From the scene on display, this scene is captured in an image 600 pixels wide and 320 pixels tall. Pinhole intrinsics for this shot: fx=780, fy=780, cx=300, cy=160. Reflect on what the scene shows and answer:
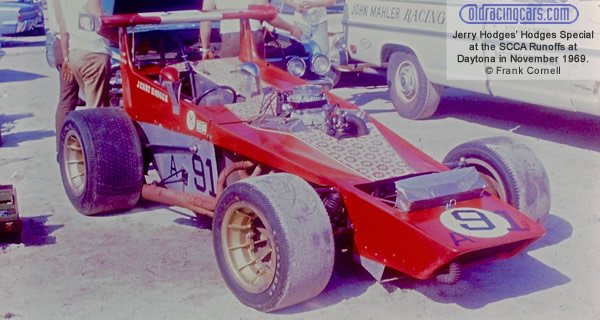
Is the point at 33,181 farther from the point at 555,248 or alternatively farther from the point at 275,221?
the point at 555,248

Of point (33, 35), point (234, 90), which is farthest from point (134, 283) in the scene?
point (33, 35)

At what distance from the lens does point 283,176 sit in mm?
4234

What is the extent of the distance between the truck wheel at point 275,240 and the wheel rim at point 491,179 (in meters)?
1.33

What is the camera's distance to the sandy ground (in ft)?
14.2

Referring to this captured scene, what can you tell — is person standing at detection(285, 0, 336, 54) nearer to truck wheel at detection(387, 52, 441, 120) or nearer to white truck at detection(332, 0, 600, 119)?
white truck at detection(332, 0, 600, 119)

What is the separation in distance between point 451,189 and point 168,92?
7.25ft

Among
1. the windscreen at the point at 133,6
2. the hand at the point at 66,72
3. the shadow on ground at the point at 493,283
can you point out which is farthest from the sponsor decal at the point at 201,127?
the windscreen at the point at 133,6

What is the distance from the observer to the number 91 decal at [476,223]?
3986mm

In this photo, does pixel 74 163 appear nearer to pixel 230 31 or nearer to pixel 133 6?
pixel 230 31

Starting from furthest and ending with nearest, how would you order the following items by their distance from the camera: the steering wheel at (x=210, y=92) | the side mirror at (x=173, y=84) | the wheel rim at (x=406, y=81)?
the wheel rim at (x=406, y=81)
the steering wheel at (x=210, y=92)
the side mirror at (x=173, y=84)

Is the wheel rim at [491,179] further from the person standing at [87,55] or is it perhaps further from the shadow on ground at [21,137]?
the shadow on ground at [21,137]

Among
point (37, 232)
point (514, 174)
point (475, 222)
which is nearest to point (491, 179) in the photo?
point (514, 174)

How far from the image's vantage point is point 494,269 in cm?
488

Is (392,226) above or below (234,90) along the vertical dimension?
below
